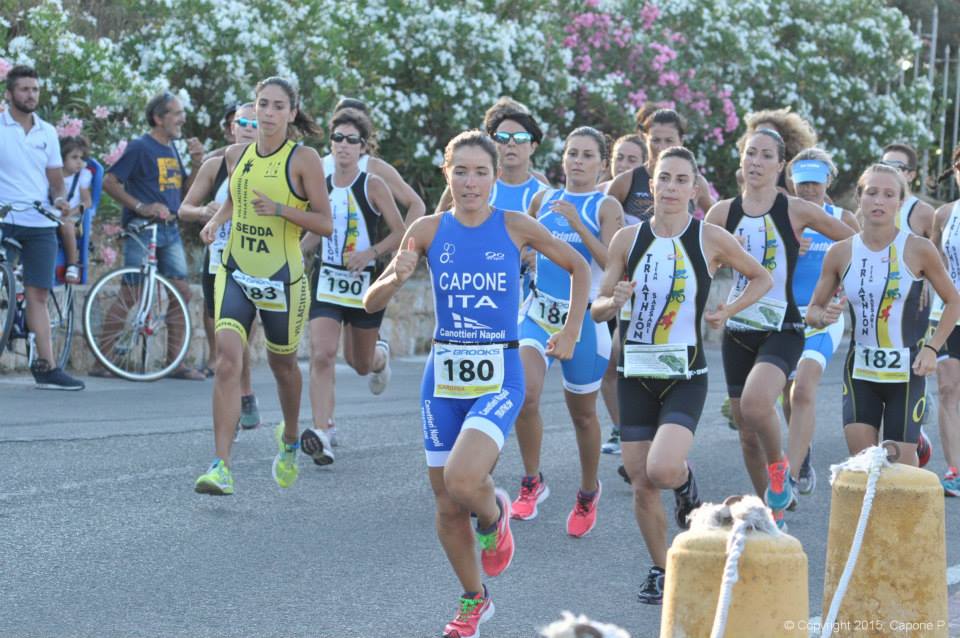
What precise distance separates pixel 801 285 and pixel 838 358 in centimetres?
928

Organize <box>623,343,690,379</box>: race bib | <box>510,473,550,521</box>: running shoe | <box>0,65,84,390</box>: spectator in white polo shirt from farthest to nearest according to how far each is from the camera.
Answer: <box>0,65,84,390</box>: spectator in white polo shirt, <box>510,473,550,521</box>: running shoe, <box>623,343,690,379</box>: race bib

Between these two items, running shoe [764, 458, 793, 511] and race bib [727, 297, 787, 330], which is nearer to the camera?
running shoe [764, 458, 793, 511]

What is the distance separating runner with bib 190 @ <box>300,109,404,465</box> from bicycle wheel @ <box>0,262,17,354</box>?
2746 mm

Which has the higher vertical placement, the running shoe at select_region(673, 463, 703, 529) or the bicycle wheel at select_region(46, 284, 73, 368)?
the bicycle wheel at select_region(46, 284, 73, 368)

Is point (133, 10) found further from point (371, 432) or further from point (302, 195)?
point (302, 195)

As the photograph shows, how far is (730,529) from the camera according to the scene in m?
4.56

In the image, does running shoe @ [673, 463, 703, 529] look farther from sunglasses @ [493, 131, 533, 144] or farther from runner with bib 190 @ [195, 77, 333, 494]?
sunglasses @ [493, 131, 533, 144]

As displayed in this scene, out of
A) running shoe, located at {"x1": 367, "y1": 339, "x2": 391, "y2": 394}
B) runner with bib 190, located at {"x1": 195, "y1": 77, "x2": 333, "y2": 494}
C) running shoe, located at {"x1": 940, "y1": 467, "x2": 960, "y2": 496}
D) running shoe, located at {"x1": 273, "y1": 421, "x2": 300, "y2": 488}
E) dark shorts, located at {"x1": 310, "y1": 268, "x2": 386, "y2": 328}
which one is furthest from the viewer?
running shoe, located at {"x1": 367, "y1": 339, "x2": 391, "y2": 394}

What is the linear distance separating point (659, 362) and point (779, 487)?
5.32ft

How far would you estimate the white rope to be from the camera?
5.02 m

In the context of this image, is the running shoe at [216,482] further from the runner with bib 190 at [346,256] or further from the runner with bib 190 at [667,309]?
the runner with bib 190 at [667,309]

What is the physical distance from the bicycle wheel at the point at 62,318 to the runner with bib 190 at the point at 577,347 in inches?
198

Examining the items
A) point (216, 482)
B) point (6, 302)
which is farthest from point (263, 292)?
point (6, 302)

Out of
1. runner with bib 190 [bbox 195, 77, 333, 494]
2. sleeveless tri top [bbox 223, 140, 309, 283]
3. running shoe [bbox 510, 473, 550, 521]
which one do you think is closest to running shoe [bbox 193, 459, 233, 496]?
runner with bib 190 [bbox 195, 77, 333, 494]
